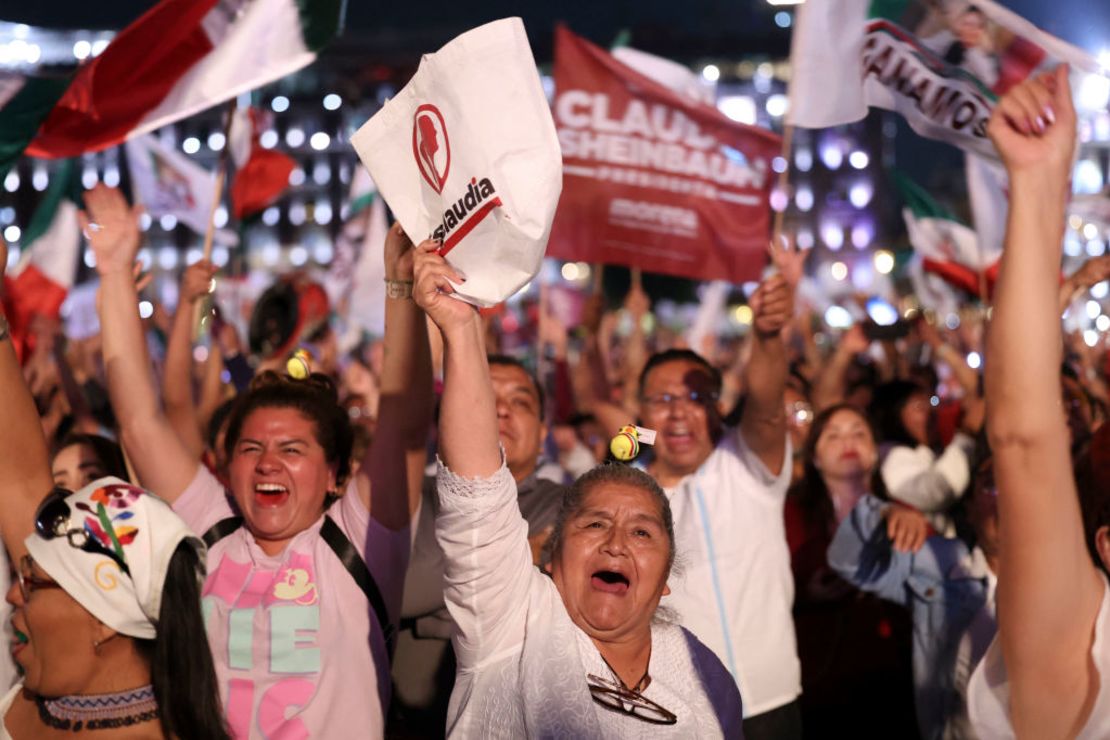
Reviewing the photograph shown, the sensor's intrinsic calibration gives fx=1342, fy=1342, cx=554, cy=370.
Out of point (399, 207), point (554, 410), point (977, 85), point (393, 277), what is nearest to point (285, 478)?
point (393, 277)

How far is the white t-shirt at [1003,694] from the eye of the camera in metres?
2.50

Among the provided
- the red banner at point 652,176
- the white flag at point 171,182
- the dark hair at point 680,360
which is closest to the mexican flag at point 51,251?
the white flag at point 171,182

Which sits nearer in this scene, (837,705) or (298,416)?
(298,416)

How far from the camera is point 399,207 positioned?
3.33 meters

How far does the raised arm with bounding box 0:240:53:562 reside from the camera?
3408 millimetres

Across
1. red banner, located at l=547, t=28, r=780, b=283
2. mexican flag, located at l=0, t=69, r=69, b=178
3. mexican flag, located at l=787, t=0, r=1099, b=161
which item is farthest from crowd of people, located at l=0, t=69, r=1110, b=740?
red banner, located at l=547, t=28, r=780, b=283

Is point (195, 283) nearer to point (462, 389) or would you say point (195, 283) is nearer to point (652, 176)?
point (462, 389)

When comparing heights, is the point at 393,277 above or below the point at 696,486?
above

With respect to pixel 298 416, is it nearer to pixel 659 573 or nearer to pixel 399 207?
pixel 399 207

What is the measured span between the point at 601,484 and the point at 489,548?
1.43 ft

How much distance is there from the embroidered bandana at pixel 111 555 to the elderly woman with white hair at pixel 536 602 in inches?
24.7

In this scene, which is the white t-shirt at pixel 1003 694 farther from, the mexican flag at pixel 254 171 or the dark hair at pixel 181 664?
the mexican flag at pixel 254 171

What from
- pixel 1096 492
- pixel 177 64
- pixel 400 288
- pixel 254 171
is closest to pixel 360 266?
pixel 254 171

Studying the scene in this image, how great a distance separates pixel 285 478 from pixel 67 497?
0.81m
